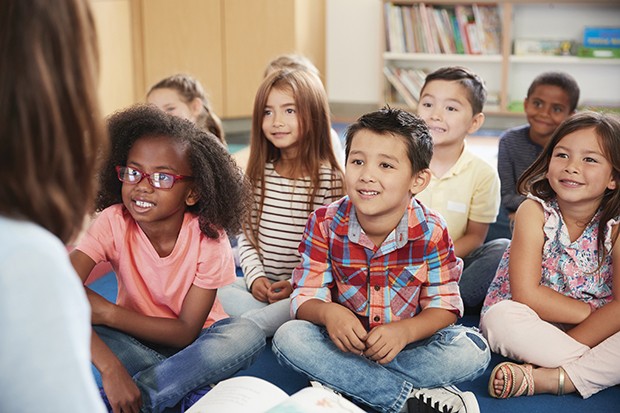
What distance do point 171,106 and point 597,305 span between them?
4.40 feet

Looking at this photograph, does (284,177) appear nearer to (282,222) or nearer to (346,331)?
(282,222)

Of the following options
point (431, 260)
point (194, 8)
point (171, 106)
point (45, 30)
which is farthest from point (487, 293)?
point (194, 8)

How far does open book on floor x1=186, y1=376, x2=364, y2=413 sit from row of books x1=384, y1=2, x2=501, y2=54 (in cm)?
333

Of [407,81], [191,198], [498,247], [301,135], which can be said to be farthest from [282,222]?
[407,81]

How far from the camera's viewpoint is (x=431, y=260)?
1.45 m

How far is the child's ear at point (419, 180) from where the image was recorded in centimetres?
147

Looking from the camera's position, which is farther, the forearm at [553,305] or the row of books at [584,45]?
the row of books at [584,45]

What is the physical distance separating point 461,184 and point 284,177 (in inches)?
17.7

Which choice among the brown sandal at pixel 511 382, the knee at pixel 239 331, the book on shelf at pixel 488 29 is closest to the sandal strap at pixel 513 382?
the brown sandal at pixel 511 382

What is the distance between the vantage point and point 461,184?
6.30 feet

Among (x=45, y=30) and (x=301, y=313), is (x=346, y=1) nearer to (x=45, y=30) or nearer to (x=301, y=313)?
(x=301, y=313)

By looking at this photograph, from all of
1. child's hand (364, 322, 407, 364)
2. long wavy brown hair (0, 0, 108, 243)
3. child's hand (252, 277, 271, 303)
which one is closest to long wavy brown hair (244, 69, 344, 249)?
child's hand (252, 277, 271, 303)

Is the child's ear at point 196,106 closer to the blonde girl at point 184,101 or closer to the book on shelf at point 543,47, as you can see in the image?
the blonde girl at point 184,101

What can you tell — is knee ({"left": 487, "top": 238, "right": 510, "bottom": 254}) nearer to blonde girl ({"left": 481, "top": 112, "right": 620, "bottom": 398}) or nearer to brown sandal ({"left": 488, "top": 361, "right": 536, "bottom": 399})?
blonde girl ({"left": 481, "top": 112, "right": 620, "bottom": 398})
